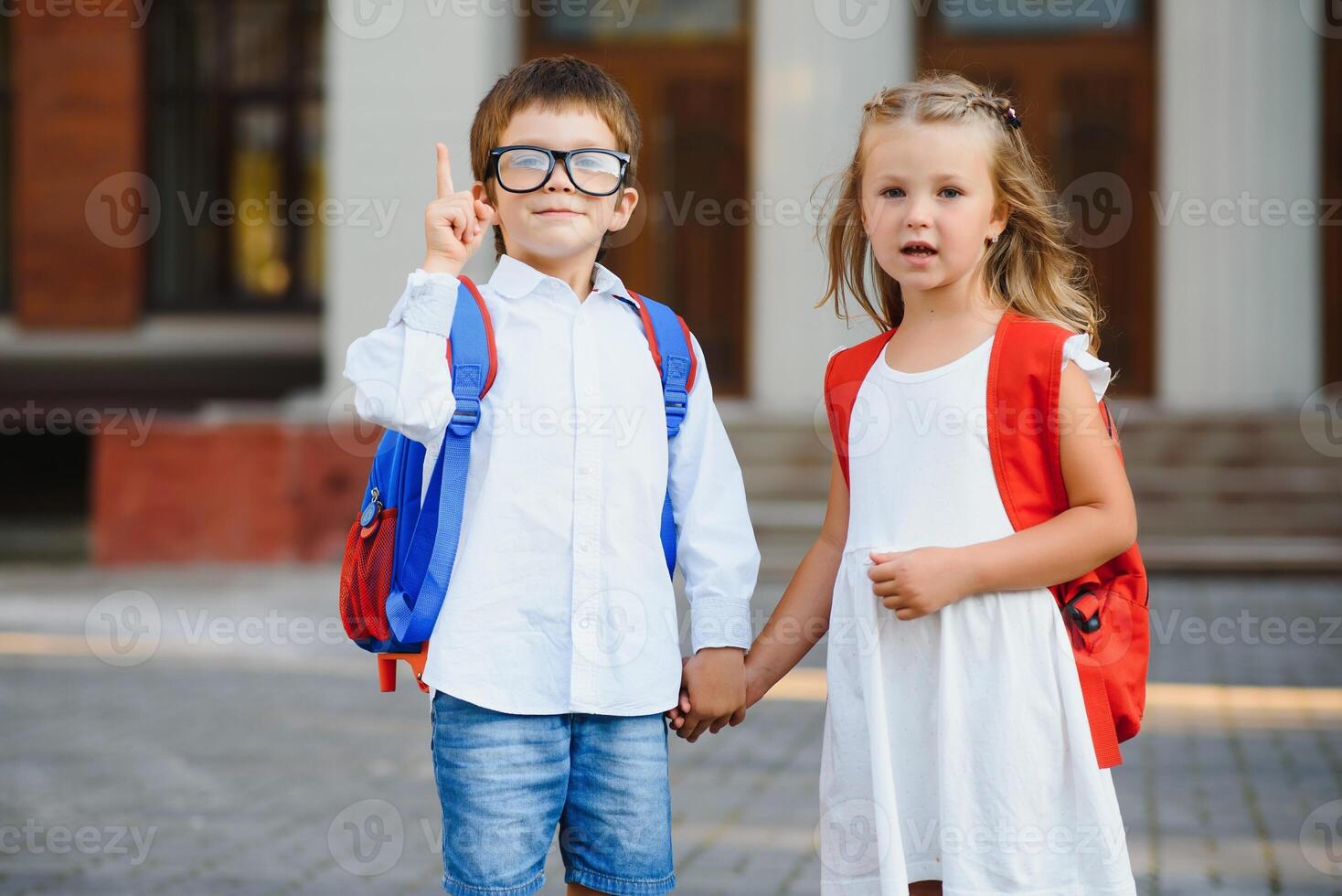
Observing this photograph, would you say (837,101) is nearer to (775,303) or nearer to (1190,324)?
(775,303)

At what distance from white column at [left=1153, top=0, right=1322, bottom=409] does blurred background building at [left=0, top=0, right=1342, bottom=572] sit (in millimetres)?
Result: 21

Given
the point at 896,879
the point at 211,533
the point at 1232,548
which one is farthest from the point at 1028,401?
the point at 211,533

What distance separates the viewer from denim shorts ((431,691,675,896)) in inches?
95.8

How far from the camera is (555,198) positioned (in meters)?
2.48

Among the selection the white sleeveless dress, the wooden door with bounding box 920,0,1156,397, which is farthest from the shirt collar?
the wooden door with bounding box 920,0,1156,397

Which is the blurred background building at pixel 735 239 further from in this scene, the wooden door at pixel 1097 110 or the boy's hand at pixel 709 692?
the boy's hand at pixel 709 692

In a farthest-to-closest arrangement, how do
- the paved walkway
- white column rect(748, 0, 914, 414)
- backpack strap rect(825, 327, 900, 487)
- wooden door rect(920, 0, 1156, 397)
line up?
wooden door rect(920, 0, 1156, 397), white column rect(748, 0, 914, 414), the paved walkway, backpack strap rect(825, 327, 900, 487)

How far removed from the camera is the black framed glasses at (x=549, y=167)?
2480 millimetres

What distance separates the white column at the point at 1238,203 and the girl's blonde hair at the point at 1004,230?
33.3 feet

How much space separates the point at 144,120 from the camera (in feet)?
49.5

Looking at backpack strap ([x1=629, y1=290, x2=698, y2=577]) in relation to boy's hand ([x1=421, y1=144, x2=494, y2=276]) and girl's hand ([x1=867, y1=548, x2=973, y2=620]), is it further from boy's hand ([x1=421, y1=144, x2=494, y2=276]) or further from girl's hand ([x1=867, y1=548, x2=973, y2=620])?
girl's hand ([x1=867, y1=548, x2=973, y2=620])

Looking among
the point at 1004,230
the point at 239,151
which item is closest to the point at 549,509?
the point at 1004,230

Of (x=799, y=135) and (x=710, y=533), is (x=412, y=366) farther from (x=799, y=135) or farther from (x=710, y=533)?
(x=799, y=135)

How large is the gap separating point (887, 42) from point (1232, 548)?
4739 millimetres
